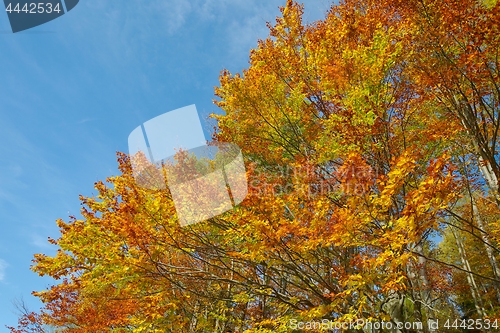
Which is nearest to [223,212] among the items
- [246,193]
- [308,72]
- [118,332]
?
[246,193]

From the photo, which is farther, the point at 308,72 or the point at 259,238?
the point at 308,72

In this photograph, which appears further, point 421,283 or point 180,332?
point 180,332

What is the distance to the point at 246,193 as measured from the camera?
17.1 ft

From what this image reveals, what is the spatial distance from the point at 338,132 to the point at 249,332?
4.09 m

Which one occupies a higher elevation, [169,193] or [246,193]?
[169,193]

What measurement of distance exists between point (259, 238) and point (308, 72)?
3763 millimetres

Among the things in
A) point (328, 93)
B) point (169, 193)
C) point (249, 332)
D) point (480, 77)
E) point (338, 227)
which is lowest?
point (249, 332)

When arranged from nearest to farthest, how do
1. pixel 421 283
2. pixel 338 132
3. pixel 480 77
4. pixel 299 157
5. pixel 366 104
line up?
1. pixel 480 77
2. pixel 366 104
3. pixel 338 132
4. pixel 299 157
5. pixel 421 283

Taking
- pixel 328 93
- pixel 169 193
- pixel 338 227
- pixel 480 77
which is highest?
pixel 328 93

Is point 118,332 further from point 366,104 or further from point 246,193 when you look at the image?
point 366,104

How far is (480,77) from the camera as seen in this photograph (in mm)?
4570

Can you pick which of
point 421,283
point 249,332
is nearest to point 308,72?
point 249,332

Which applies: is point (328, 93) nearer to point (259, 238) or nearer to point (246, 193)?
point (246, 193)

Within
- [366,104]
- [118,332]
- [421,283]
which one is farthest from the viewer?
[118,332]
